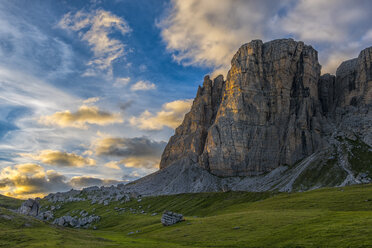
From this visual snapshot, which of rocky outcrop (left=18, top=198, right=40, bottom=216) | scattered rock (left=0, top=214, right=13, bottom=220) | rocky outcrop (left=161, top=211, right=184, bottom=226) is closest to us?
scattered rock (left=0, top=214, right=13, bottom=220)

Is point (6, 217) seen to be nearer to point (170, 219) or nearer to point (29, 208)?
point (170, 219)

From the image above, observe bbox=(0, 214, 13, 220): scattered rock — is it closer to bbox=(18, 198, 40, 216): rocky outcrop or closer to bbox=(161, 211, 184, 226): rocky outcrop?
bbox=(161, 211, 184, 226): rocky outcrop

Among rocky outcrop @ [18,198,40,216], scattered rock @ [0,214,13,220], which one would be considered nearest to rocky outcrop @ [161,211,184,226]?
scattered rock @ [0,214,13,220]

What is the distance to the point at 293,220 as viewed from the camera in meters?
63.4

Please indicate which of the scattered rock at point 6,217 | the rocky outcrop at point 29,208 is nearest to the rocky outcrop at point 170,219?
the scattered rock at point 6,217

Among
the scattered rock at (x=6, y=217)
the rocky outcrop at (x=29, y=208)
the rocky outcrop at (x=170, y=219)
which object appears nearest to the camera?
the scattered rock at (x=6, y=217)

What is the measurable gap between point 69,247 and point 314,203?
71054 mm

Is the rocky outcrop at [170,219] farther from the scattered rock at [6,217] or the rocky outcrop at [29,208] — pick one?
the rocky outcrop at [29,208]

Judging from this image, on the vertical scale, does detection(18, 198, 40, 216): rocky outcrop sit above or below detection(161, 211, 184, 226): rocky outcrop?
above

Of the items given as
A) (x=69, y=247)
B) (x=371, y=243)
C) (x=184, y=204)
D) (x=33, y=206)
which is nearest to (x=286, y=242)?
(x=371, y=243)

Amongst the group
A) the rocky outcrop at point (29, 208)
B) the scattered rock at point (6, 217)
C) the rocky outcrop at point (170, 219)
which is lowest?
the rocky outcrop at point (170, 219)

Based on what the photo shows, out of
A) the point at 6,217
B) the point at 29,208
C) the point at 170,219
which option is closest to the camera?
the point at 6,217

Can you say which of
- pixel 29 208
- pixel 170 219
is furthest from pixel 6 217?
pixel 29 208

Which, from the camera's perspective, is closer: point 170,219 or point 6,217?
point 6,217
